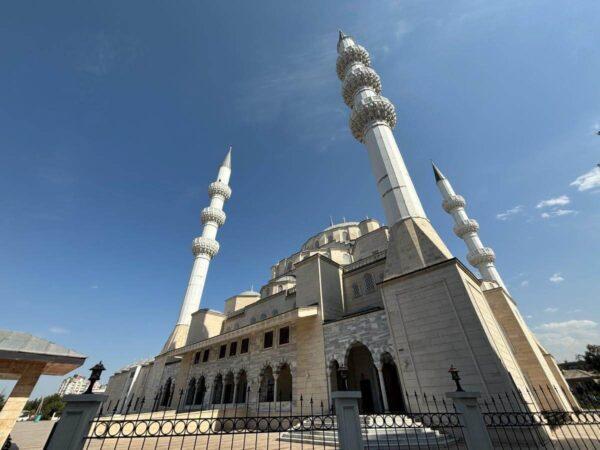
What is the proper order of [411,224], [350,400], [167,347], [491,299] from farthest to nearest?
[167,347] < [491,299] < [411,224] < [350,400]

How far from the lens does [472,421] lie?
19.3ft

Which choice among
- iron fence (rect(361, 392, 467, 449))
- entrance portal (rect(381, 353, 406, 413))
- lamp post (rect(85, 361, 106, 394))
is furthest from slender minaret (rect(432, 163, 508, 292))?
lamp post (rect(85, 361, 106, 394))

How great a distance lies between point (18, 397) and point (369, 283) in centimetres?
1527

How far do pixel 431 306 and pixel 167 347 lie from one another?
2447 cm

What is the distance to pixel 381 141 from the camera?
17641 mm

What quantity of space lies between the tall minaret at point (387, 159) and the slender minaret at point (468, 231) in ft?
44.3

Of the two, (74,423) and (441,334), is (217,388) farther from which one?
(74,423)

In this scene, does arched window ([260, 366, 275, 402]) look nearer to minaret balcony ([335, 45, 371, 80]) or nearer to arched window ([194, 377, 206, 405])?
arched window ([194, 377, 206, 405])

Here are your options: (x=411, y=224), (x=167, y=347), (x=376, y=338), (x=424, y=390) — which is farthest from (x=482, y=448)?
(x=167, y=347)

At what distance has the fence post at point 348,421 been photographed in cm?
516

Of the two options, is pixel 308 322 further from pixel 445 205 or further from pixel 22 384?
pixel 445 205

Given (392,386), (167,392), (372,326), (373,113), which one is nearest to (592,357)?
(392,386)

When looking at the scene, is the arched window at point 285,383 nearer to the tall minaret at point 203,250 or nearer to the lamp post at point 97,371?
the tall minaret at point 203,250

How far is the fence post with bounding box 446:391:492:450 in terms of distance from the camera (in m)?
5.73
